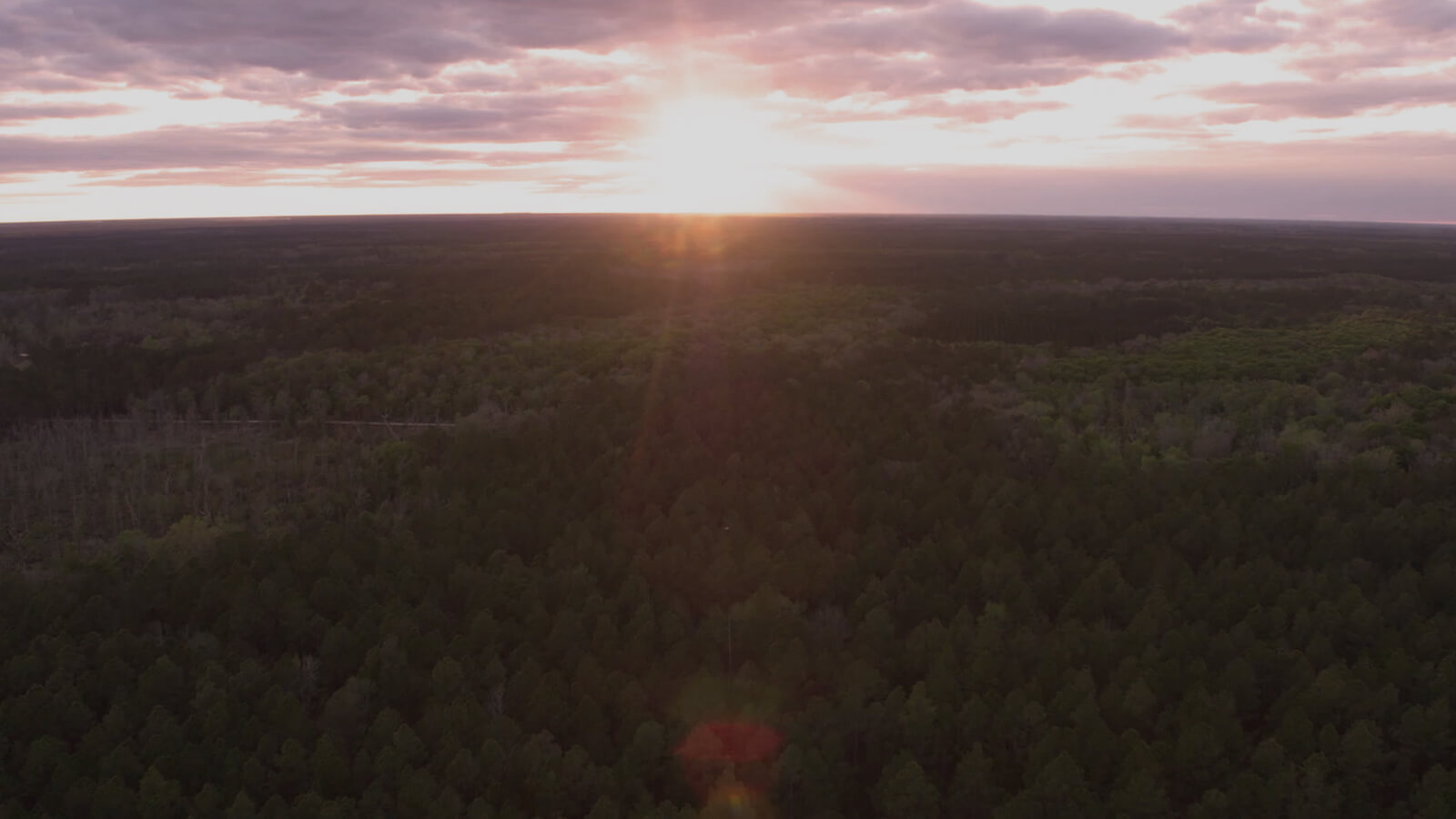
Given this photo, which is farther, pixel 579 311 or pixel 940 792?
pixel 579 311

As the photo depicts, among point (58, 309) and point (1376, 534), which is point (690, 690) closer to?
point (1376, 534)

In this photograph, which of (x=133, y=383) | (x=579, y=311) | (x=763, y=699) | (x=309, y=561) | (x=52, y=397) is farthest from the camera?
(x=579, y=311)

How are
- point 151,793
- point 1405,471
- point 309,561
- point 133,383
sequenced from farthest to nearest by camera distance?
point 133,383 → point 1405,471 → point 309,561 → point 151,793

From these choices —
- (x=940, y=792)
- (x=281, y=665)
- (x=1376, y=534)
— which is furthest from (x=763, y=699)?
(x=1376, y=534)

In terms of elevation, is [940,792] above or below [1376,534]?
below

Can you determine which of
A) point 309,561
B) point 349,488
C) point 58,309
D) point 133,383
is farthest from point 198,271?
point 309,561

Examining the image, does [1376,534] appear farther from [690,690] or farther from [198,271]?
[198,271]
